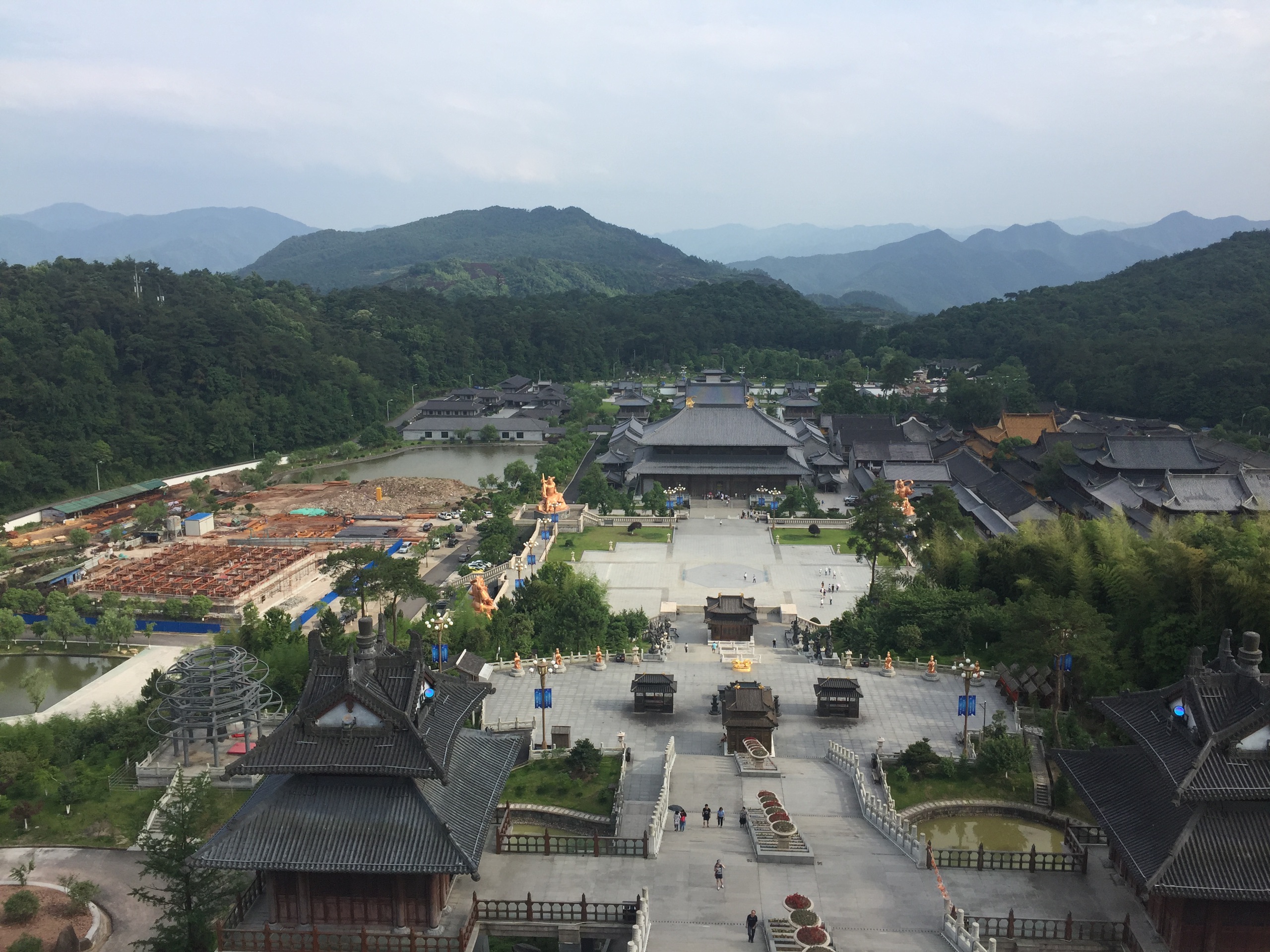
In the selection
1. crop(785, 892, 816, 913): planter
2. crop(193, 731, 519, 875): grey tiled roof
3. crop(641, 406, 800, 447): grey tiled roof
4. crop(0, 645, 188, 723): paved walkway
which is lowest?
crop(0, 645, 188, 723): paved walkway

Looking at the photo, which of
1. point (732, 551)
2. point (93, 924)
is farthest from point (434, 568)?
point (93, 924)

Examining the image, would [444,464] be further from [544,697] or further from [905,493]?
[544,697]

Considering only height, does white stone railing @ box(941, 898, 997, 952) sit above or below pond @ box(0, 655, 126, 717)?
above

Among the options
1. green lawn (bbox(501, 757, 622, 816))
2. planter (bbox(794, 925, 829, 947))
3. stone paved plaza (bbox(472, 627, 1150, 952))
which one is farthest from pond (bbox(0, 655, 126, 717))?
planter (bbox(794, 925, 829, 947))

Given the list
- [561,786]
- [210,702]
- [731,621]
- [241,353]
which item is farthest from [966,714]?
[241,353]

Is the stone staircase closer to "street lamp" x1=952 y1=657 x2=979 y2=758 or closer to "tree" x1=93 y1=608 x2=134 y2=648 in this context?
"street lamp" x1=952 y1=657 x2=979 y2=758
